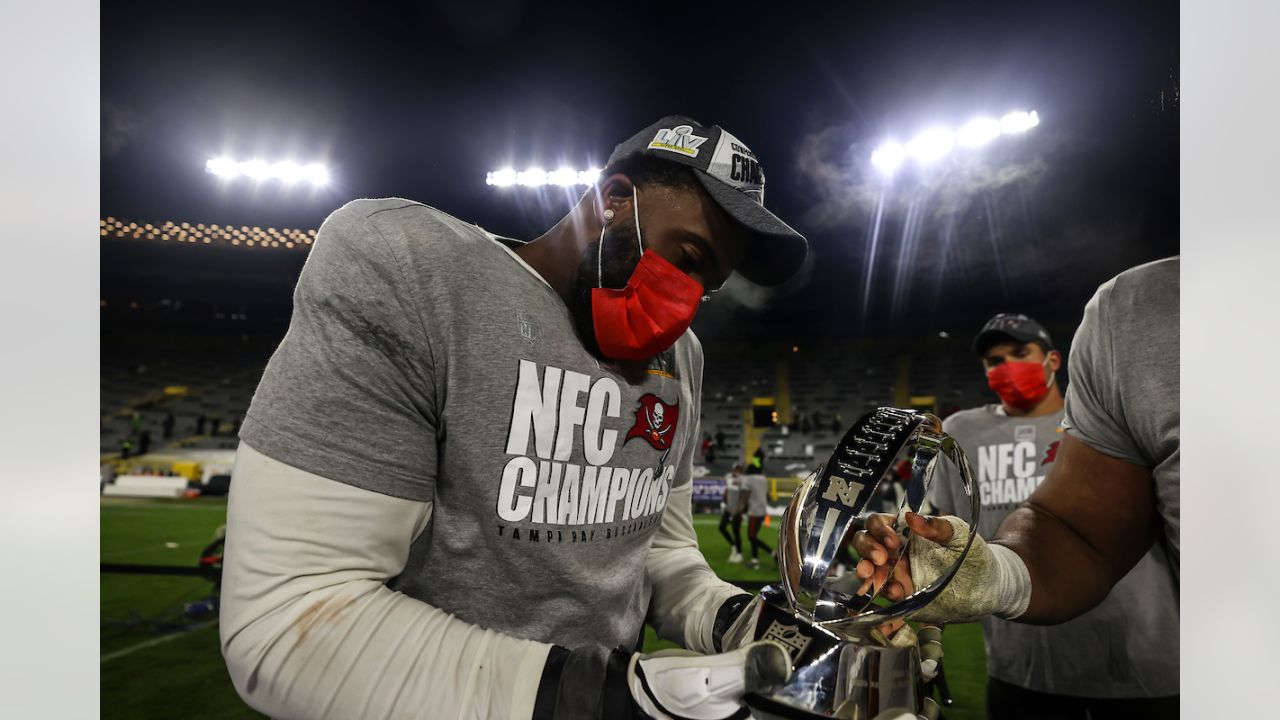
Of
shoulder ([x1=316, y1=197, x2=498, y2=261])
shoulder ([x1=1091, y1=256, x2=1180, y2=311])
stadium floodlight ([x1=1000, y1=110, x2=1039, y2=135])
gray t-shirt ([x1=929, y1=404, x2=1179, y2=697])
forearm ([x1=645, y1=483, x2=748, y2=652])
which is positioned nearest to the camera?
shoulder ([x1=316, y1=197, x2=498, y2=261])

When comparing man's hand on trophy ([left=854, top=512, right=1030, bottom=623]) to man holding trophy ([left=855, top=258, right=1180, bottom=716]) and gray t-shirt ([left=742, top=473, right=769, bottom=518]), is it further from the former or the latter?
gray t-shirt ([left=742, top=473, right=769, bottom=518])

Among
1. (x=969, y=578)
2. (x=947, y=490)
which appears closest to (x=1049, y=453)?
(x=947, y=490)

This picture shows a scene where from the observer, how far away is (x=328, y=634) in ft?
2.19

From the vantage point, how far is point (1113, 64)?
5.97ft

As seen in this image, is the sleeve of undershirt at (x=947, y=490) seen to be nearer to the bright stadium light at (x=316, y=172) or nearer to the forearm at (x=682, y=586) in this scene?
the forearm at (x=682, y=586)

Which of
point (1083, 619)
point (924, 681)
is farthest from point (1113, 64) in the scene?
point (924, 681)

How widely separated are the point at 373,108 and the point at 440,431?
125cm

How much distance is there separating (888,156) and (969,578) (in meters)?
1.93

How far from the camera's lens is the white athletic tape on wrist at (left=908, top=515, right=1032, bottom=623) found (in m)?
0.86

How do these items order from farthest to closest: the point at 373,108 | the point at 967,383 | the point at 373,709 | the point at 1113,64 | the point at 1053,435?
the point at 967,383 → the point at 1053,435 → the point at 1113,64 → the point at 373,108 → the point at 373,709

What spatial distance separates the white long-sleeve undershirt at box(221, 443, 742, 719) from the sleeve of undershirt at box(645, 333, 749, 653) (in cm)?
44

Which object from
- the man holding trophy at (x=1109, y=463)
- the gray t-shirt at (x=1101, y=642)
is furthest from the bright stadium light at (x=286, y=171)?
the gray t-shirt at (x=1101, y=642)

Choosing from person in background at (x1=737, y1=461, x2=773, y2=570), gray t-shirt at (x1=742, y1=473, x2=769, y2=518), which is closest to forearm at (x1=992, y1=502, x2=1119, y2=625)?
person in background at (x1=737, y1=461, x2=773, y2=570)
